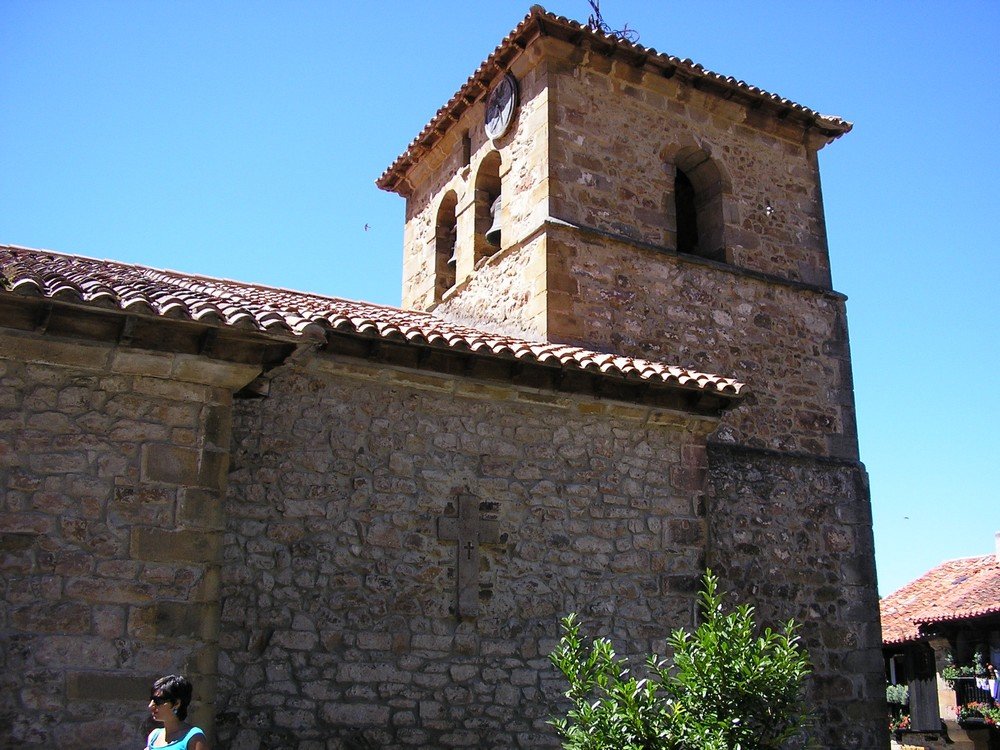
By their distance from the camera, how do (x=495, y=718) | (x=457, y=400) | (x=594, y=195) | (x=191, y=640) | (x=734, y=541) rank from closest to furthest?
1. (x=191, y=640)
2. (x=495, y=718)
3. (x=457, y=400)
4. (x=734, y=541)
5. (x=594, y=195)

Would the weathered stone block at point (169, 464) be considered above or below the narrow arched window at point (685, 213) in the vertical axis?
below

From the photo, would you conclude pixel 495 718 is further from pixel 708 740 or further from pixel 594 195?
pixel 594 195

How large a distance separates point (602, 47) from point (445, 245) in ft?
10.7

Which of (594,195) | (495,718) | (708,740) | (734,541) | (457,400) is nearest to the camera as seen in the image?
(708,740)

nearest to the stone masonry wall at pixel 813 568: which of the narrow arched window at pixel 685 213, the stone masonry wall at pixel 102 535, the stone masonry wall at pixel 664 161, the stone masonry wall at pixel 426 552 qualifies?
the stone masonry wall at pixel 426 552

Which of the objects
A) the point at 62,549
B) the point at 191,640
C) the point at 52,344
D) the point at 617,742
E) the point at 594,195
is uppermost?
the point at 594,195

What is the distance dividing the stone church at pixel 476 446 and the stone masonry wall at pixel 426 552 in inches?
0.8

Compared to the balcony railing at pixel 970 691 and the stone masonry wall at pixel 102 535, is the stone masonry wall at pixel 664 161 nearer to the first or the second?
the stone masonry wall at pixel 102 535

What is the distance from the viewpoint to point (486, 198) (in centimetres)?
1244

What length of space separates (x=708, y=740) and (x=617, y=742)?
50cm

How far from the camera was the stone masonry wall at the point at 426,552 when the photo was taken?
7000 mm

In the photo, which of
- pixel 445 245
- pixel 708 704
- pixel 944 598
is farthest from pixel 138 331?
pixel 944 598

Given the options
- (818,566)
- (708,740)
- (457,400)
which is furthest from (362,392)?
(818,566)

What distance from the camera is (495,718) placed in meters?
7.52
